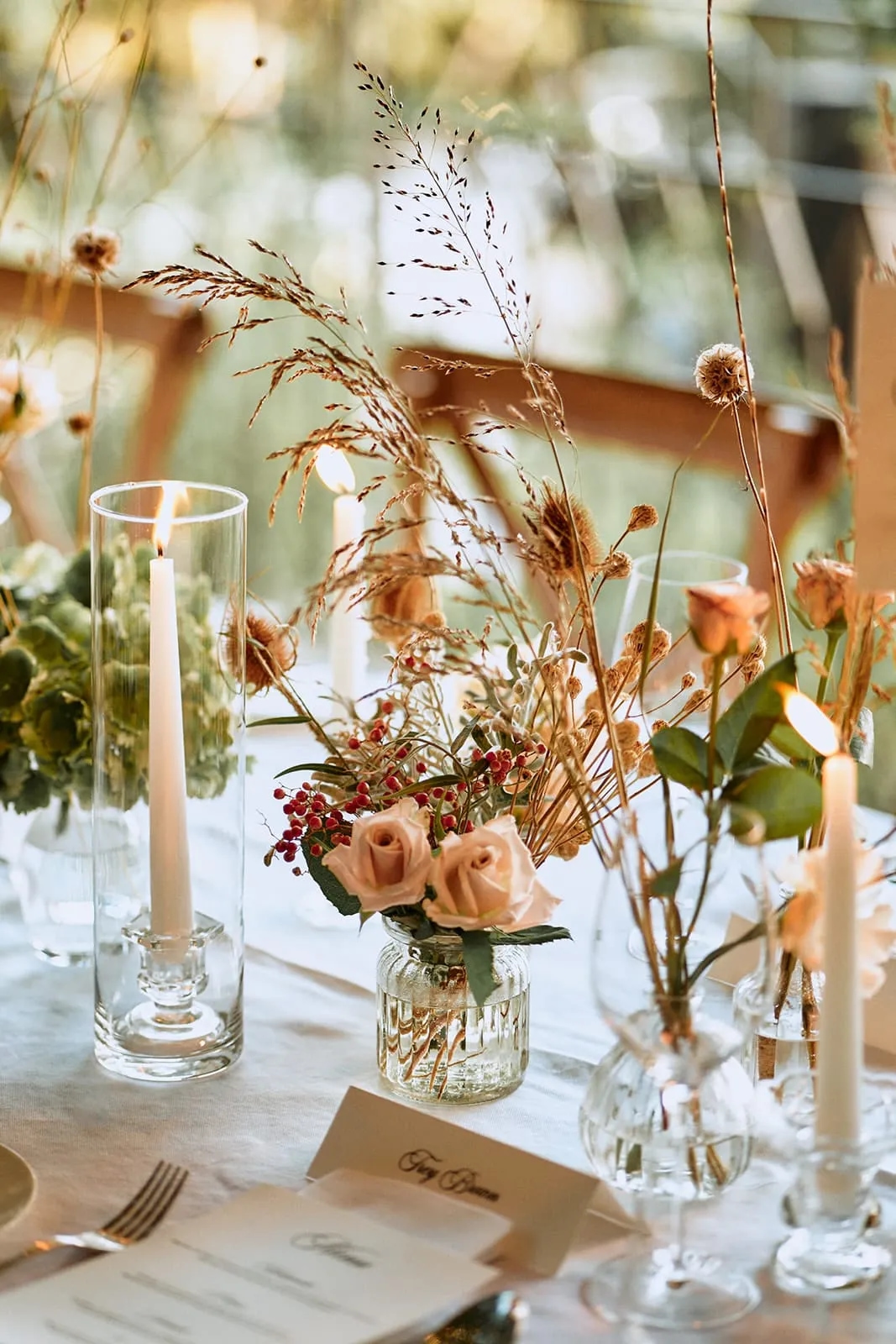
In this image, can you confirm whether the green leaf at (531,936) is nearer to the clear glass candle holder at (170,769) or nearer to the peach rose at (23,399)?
the clear glass candle holder at (170,769)

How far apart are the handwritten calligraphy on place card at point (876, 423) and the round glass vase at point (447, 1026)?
1.04 ft

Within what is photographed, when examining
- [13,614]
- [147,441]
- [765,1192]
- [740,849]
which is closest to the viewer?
[740,849]

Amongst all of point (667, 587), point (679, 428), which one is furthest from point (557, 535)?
point (679, 428)

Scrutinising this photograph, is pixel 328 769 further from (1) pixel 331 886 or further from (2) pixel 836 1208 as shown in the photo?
(2) pixel 836 1208

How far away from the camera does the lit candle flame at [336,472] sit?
1031mm

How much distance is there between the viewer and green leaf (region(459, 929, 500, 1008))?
2.68ft

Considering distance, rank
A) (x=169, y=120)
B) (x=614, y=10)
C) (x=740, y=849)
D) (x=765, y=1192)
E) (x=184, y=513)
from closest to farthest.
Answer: (x=740, y=849), (x=765, y=1192), (x=184, y=513), (x=614, y=10), (x=169, y=120)

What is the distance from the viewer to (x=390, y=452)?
2.72 ft

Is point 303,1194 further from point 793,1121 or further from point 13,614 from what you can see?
point 13,614

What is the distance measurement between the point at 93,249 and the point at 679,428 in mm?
1112

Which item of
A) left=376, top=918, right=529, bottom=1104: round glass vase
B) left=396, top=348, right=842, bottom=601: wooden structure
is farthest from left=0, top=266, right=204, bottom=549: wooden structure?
left=376, top=918, right=529, bottom=1104: round glass vase

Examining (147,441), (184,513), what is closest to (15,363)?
(184,513)

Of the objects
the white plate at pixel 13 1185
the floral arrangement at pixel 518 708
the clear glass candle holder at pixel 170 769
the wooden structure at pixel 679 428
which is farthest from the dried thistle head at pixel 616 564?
the wooden structure at pixel 679 428

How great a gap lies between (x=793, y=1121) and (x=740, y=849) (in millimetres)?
134
